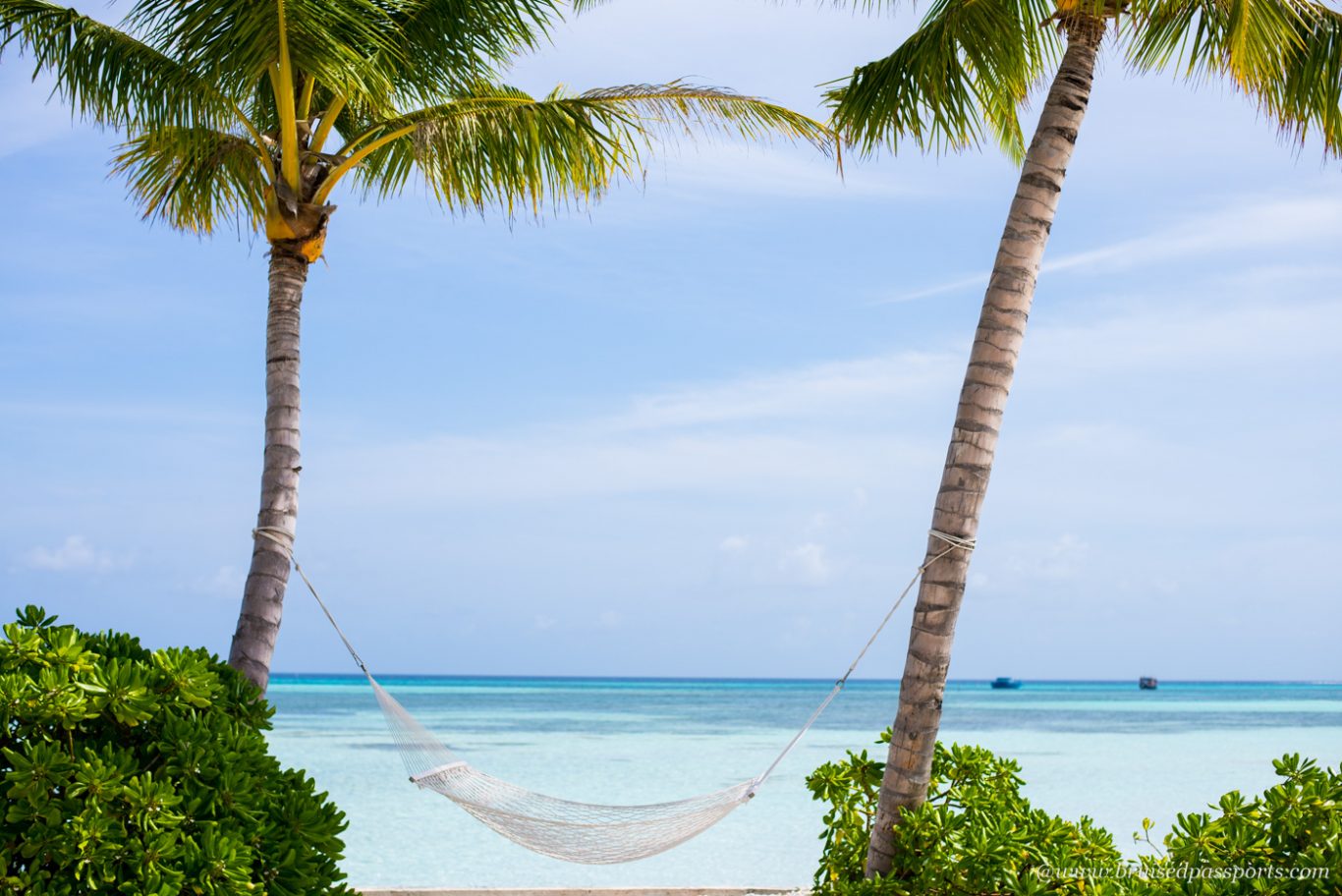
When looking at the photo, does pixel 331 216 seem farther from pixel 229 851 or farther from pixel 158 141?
pixel 229 851

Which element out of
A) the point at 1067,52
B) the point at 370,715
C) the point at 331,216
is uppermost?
the point at 1067,52

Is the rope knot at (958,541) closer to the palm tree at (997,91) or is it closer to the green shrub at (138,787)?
the palm tree at (997,91)

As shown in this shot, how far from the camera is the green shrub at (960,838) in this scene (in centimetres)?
305

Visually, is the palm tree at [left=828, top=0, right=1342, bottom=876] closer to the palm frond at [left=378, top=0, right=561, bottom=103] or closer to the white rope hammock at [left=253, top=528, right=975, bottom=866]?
the white rope hammock at [left=253, top=528, right=975, bottom=866]

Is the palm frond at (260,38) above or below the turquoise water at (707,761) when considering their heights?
above

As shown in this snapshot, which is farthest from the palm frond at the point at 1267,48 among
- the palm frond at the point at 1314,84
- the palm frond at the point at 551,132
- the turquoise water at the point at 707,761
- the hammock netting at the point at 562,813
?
the turquoise water at the point at 707,761

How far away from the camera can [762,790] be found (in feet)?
33.6

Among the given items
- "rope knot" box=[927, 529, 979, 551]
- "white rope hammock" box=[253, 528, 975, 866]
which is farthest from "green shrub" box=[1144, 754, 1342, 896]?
"white rope hammock" box=[253, 528, 975, 866]

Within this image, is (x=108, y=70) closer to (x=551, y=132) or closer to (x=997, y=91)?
(x=551, y=132)

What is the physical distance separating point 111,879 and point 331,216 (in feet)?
8.78

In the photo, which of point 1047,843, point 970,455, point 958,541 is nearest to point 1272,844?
point 1047,843

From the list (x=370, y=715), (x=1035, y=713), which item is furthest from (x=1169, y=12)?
(x=1035, y=713)

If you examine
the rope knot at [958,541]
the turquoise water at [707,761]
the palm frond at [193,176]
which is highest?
the palm frond at [193,176]

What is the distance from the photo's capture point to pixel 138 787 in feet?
7.83
